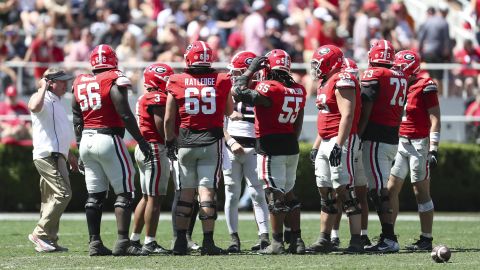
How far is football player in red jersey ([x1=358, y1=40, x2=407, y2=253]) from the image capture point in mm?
13234

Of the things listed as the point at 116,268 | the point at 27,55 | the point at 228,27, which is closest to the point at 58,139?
the point at 116,268

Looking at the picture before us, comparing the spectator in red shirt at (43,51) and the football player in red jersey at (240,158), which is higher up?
the spectator in red shirt at (43,51)

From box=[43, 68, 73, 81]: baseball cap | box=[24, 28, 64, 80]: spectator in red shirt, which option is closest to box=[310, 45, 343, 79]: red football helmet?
box=[43, 68, 73, 81]: baseball cap

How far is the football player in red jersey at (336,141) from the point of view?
1262 cm

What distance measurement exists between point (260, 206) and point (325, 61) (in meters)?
1.85

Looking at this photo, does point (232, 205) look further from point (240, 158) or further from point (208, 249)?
point (208, 249)

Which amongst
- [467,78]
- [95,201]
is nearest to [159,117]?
[95,201]

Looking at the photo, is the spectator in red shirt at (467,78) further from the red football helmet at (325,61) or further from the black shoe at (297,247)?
the black shoe at (297,247)

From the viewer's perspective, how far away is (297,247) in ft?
42.2

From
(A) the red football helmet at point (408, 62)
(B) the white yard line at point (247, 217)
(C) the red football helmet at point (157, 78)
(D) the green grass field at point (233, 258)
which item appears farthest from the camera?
(B) the white yard line at point (247, 217)

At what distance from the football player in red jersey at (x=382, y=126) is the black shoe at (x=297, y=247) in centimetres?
84

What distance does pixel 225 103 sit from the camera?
12.8 m

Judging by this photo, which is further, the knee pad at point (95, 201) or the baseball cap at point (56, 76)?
the baseball cap at point (56, 76)

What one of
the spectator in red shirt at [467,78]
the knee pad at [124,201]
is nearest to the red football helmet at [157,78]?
the knee pad at [124,201]
